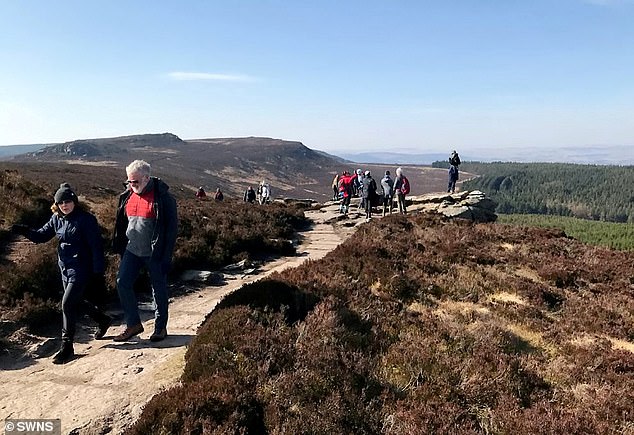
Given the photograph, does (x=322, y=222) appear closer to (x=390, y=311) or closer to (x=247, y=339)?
(x=390, y=311)

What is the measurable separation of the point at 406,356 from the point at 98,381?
13.6 feet

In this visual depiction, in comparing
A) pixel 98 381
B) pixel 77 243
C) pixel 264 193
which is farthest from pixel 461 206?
pixel 98 381

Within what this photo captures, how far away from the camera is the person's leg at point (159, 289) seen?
6.59m

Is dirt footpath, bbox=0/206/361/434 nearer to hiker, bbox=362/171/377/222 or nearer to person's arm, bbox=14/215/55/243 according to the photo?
person's arm, bbox=14/215/55/243

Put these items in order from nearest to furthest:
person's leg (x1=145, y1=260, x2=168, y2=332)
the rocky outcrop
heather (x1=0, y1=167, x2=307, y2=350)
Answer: person's leg (x1=145, y1=260, x2=168, y2=332)
heather (x1=0, y1=167, x2=307, y2=350)
the rocky outcrop

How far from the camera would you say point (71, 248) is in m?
6.37

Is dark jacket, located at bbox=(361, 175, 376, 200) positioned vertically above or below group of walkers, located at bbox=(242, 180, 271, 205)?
above

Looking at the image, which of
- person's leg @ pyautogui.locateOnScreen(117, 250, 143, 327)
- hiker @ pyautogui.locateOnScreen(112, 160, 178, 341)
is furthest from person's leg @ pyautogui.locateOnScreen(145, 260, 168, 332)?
person's leg @ pyautogui.locateOnScreen(117, 250, 143, 327)

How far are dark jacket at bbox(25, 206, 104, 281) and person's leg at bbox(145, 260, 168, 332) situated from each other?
2.47ft

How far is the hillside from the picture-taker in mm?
123250

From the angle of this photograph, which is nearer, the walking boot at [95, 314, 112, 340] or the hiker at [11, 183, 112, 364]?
the hiker at [11, 183, 112, 364]

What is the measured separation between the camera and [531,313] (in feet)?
28.6

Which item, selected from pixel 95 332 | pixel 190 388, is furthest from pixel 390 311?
pixel 95 332

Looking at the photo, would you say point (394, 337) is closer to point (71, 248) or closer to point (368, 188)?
point (71, 248)
